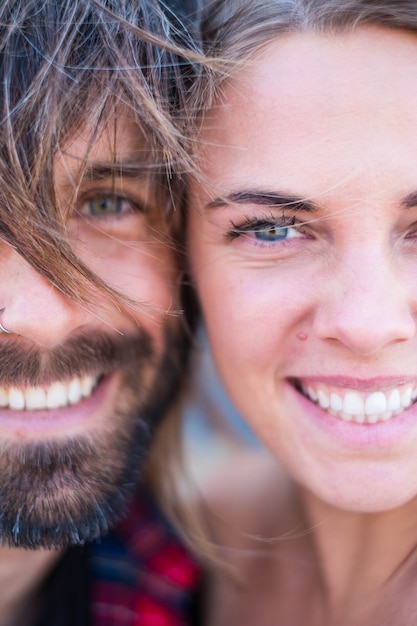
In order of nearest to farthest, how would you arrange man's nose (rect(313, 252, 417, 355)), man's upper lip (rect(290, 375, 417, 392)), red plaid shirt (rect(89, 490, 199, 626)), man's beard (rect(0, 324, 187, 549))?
man's nose (rect(313, 252, 417, 355))
man's upper lip (rect(290, 375, 417, 392))
man's beard (rect(0, 324, 187, 549))
red plaid shirt (rect(89, 490, 199, 626))

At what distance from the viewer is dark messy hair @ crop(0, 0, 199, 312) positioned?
65.1 inches

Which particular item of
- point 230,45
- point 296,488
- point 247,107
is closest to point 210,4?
point 230,45

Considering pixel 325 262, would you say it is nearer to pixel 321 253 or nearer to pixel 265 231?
pixel 321 253

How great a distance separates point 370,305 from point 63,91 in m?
0.81

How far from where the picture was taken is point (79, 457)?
1.90 m

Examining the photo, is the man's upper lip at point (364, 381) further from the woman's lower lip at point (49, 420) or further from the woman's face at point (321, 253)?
the woman's lower lip at point (49, 420)

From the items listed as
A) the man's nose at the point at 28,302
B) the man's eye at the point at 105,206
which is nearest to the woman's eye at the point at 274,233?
the man's eye at the point at 105,206

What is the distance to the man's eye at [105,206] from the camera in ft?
6.14

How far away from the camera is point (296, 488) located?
2365 millimetres

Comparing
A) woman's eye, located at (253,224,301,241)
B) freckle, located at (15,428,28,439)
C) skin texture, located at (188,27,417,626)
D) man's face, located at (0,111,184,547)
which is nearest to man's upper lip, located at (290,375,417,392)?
skin texture, located at (188,27,417,626)

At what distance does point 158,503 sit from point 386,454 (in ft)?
3.24

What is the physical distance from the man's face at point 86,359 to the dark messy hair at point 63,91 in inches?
2.0

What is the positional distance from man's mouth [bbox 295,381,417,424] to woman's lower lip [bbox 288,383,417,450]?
1 centimetres

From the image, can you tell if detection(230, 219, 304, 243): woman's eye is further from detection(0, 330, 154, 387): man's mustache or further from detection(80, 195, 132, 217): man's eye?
detection(0, 330, 154, 387): man's mustache
